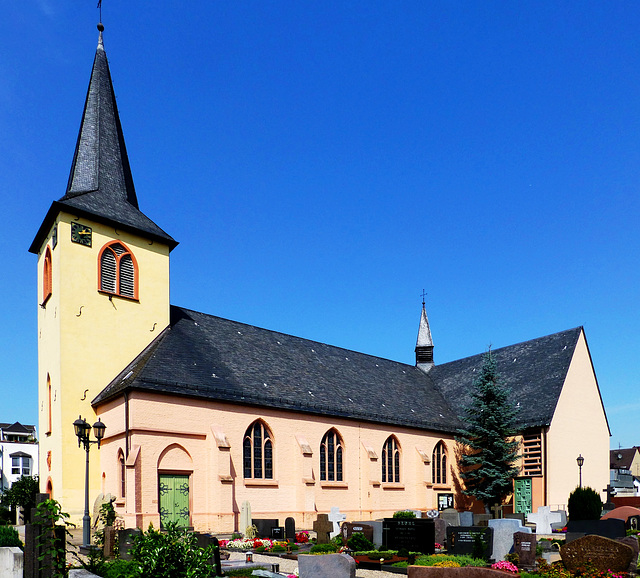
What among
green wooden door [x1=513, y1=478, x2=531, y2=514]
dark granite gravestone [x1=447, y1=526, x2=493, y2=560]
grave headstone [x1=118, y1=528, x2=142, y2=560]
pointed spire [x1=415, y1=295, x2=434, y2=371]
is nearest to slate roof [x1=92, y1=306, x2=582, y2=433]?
pointed spire [x1=415, y1=295, x2=434, y2=371]

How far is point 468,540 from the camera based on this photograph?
724 inches

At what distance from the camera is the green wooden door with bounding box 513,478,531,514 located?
3256cm

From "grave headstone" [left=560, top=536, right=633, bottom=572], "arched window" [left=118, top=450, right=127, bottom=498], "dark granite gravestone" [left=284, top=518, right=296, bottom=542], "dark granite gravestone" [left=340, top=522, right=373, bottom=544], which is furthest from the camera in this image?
"arched window" [left=118, top=450, right=127, bottom=498]

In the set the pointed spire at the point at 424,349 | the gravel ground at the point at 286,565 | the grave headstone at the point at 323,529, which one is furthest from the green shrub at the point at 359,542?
the pointed spire at the point at 424,349

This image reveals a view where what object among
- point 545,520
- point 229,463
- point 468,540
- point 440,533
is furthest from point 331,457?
point 468,540

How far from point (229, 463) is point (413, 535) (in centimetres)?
915

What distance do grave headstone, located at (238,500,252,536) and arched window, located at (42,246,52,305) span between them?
1223cm

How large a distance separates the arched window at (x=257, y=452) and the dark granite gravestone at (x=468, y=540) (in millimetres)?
10275

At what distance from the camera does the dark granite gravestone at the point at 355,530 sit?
19641 millimetres

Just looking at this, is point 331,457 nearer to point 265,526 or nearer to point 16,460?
point 265,526

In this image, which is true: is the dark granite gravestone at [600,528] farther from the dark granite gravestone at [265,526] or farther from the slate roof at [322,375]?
the slate roof at [322,375]

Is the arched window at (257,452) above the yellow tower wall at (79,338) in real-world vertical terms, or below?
below

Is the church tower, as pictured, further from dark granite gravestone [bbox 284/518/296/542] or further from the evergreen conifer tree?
the evergreen conifer tree

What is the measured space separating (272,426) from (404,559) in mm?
11201
